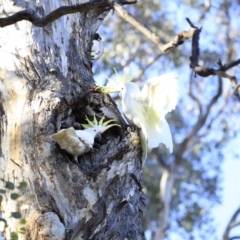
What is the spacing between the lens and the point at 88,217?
7.79 ft

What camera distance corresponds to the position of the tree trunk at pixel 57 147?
2.37 meters

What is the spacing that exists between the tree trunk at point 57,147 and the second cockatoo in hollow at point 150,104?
0.06m

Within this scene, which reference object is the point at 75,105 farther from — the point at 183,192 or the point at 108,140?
the point at 183,192

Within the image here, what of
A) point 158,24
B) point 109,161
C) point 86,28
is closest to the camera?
point 109,161

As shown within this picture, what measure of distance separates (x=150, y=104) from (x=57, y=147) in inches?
21.8

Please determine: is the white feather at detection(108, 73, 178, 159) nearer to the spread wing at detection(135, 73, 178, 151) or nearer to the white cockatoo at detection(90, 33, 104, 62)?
the spread wing at detection(135, 73, 178, 151)

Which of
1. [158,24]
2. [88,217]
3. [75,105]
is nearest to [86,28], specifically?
[75,105]

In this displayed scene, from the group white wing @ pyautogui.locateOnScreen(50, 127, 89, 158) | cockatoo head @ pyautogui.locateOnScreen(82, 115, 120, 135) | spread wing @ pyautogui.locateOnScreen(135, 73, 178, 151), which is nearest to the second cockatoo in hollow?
spread wing @ pyautogui.locateOnScreen(135, 73, 178, 151)

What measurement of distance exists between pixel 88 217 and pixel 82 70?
78cm

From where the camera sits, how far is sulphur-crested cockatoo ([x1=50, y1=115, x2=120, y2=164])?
2418mm

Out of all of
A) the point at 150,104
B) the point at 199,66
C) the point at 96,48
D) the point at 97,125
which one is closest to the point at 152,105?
the point at 150,104

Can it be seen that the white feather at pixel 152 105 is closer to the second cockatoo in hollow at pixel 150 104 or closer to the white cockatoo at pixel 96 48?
the second cockatoo in hollow at pixel 150 104

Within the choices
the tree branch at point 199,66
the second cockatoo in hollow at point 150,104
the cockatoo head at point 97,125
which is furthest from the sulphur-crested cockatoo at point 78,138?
the tree branch at point 199,66

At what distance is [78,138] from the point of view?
249 centimetres
